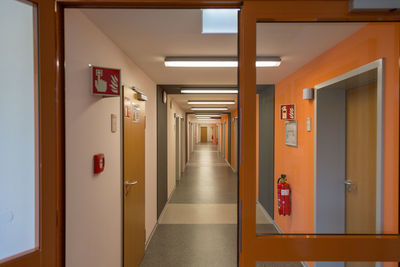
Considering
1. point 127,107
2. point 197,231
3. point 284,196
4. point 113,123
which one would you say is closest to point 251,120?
point 113,123

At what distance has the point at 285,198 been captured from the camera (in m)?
3.07

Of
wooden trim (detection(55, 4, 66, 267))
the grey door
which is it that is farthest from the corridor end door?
wooden trim (detection(55, 4, 66, 267))

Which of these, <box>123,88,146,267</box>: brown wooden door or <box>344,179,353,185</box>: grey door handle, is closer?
<box>344,179,353,185</box>: grey door handle

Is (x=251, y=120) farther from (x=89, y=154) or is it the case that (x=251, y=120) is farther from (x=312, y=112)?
(x=312, y=112)

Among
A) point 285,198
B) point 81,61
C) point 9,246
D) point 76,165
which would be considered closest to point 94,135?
point 76,165

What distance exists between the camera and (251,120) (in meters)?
1.00

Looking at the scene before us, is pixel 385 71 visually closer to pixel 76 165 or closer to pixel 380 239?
pixel 380 239

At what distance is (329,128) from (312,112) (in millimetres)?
275

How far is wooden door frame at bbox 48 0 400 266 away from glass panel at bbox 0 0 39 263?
0.87 feet

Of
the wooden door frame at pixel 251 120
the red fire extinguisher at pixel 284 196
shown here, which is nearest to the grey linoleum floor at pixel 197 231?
the wooden door frame at pixel 251 120

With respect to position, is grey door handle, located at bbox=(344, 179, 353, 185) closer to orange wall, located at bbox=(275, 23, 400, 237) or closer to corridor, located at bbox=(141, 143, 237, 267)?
orange wall, located at bbox=(275, 23, 400, 237)

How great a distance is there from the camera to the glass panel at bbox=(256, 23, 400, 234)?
132 centimetres

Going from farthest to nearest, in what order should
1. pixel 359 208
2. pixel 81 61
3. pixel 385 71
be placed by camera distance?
1. pixel 359 208
2. pixel 81 61
3. pixel 385 71

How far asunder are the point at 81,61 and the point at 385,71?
7.37ft
